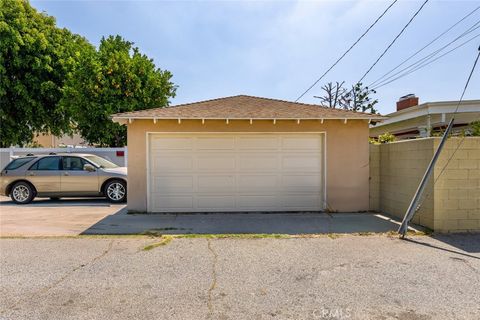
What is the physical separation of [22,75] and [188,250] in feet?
56.1

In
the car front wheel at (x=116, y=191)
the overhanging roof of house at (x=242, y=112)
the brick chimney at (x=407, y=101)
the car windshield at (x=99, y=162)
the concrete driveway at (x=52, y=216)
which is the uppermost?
the brick chimney at (x=407, y=101)

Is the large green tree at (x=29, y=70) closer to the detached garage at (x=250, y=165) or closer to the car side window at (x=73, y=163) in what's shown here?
the car side window at (x=73, y=163)

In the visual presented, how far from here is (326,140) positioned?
8422mm

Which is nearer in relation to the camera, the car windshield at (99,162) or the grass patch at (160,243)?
the grass patch at (160,243)

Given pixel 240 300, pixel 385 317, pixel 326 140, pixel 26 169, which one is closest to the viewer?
pixel 385 317

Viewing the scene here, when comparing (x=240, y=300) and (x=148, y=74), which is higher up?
(x=148, y=74)

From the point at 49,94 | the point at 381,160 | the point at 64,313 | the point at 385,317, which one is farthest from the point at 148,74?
the point at 385,317

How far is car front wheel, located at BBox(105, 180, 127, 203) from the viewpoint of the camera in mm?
10156

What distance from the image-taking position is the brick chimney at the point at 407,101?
48.1 ft

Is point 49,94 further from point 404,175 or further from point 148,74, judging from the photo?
point 404,175

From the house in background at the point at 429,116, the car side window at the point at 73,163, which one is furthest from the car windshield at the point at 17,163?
the house in background at the point at 429,116

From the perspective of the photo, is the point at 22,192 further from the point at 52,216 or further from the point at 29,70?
the point at 29,70

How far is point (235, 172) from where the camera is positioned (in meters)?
8.49

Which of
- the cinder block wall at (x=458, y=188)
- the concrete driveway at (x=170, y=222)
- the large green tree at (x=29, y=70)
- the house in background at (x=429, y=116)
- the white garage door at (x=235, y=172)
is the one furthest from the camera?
the large green tree at (x=29, y=70)
